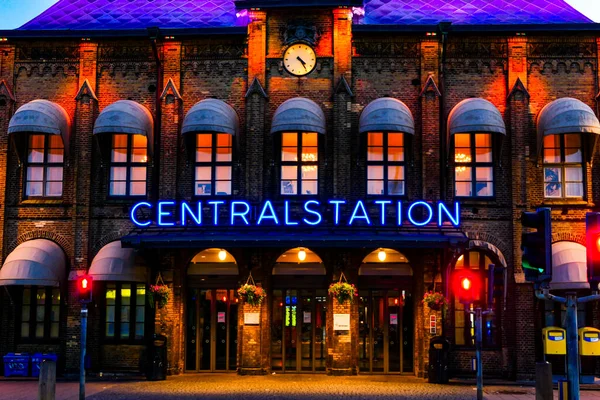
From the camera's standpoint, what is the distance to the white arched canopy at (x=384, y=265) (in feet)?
79.3

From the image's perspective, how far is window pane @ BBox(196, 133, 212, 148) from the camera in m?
24.5

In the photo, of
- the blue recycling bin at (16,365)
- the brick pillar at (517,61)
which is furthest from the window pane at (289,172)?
the blue recycling bin at (16,365)

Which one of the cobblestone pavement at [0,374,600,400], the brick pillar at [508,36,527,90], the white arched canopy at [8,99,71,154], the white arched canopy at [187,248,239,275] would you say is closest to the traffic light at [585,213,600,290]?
the cobblestone pavement at [0,374,600,400]

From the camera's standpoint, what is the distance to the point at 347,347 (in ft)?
76.8

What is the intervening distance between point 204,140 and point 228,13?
549 centimetres

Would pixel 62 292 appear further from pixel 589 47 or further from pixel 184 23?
pixel 589 47

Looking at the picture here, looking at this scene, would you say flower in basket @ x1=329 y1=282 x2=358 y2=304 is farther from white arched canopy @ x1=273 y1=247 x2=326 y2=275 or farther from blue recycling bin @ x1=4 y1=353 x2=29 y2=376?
blue recycling bin @ x1=4 y1=353 x2=29 y2=376

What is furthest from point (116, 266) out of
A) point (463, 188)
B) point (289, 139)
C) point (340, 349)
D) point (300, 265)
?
point (463, 188)

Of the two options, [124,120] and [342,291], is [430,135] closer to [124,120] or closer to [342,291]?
[342,291]

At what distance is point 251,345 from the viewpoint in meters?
23.5

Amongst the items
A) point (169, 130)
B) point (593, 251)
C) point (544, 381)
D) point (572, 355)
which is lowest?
point (544, 381)

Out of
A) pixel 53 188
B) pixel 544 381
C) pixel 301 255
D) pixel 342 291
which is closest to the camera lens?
pixel 544 381

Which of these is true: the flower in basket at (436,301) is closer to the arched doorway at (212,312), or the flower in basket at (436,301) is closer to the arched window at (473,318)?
the arched window at (473,318)

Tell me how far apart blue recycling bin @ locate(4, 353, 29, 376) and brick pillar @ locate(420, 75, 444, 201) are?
1360 centimetres
